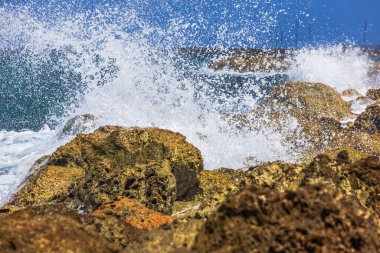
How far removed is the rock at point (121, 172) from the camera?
489 centimetres

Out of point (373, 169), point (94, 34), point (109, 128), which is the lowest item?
point (373, 169)

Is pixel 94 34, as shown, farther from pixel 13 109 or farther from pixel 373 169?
pixel 373 169

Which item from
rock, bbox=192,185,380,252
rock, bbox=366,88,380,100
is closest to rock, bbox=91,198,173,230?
rock, bbox=192,185,380,252

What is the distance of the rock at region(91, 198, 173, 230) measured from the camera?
12.2 ft

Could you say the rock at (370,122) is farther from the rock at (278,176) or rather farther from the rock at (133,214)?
the rock at (133,214)

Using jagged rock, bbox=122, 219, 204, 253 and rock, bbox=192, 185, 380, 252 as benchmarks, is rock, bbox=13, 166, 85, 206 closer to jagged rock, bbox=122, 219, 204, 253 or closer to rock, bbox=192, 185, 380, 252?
jagged rock, bbox=122, 219, 204, 253

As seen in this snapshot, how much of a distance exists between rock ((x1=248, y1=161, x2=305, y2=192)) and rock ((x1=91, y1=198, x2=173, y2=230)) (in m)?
0.86

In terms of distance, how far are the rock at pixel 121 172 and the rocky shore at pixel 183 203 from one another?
1 cm

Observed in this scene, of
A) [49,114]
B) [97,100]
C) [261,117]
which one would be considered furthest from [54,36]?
[261,117]

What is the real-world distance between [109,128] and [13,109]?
19852 mm

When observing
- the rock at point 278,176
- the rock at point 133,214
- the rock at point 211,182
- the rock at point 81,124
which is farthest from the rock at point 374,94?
the rock at point 133,214

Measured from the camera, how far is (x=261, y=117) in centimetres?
1095

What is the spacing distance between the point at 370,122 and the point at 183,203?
5.82 m

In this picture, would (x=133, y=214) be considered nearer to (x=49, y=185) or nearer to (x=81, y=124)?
(x=49, y=185)
